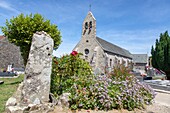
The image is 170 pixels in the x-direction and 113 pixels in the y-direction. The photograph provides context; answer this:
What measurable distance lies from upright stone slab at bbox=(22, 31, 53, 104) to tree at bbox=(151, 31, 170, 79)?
13128 millimetres

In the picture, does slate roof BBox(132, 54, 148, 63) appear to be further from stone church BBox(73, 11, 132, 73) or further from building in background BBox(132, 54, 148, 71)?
stone church BBox(73, 11, 132, 73)

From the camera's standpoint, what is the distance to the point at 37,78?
3830mm

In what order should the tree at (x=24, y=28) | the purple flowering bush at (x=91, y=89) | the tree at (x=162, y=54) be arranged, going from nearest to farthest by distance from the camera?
the purple flowering bush at (x=91, y=89) → the tree at (x=24, y=28) → the tree at (x=162, y=54)

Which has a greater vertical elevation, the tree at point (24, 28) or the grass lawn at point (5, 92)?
the tree at point (24, 28)

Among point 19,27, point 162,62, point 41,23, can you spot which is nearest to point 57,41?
point 41,23

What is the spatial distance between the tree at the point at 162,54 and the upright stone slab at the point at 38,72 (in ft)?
43.1

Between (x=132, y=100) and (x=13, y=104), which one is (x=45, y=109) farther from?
(x=132, y=100)

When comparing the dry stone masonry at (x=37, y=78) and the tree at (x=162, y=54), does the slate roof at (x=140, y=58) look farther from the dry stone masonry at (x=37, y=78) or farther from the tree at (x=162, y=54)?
the dry stone masonry at (x=37, y=78)

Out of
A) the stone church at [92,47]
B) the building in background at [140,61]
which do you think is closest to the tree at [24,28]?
the stone church at [92,47]

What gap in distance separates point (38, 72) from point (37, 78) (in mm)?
164

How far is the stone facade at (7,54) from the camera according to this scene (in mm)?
25109

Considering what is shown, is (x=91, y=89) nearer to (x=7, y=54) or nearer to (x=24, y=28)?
(x=24, y=28)

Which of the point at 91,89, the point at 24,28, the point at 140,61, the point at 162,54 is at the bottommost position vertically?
the point at 91,89

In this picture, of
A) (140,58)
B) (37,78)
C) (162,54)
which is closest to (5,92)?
(37,78)
